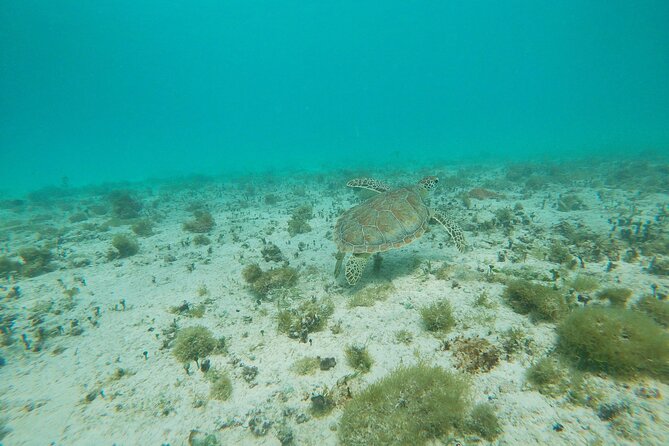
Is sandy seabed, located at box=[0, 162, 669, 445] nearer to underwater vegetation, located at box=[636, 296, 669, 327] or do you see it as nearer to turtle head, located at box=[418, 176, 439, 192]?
underwater vegetation, located at box=[636, 296, 669, 327]

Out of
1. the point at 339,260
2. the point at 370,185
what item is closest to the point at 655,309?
the point at 339,260

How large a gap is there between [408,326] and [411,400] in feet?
6.69

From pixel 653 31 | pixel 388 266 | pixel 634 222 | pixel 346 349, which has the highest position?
pixel 653 31

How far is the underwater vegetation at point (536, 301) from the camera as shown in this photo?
5.48 meters

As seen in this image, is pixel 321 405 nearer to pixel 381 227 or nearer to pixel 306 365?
pixel 306 365

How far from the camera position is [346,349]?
5395 mm

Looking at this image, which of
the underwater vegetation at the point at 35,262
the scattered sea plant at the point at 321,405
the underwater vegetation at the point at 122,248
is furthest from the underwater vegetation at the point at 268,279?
the underwater vegetation at the point at 35,262

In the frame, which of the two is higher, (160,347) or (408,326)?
(160,347)

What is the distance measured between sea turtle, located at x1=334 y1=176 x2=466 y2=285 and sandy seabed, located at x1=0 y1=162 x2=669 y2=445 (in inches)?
37.1

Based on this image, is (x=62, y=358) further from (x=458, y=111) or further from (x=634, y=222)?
(x=458, y=111)

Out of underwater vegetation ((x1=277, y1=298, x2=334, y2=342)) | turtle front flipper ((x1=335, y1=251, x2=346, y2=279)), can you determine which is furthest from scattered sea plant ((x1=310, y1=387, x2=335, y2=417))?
turtle front flipper ((x1=335, y1=251, x2=346, y2=279))

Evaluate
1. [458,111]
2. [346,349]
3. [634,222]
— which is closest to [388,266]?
[346,349]

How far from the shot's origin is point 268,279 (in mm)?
7883

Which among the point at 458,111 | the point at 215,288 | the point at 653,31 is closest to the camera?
the point at 215,288
